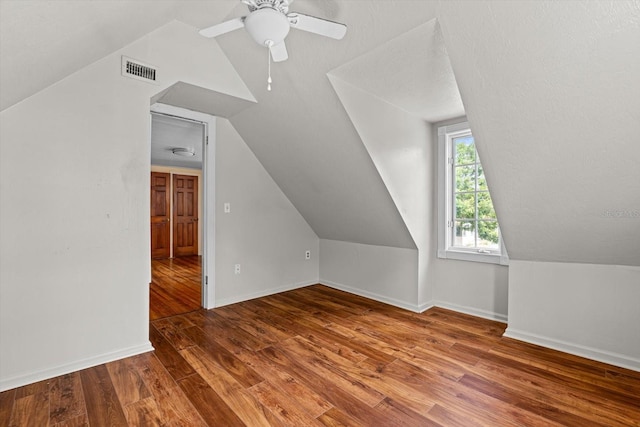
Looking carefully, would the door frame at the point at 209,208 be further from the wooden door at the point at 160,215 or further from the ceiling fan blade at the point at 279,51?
the wooden door at the point at 160,215

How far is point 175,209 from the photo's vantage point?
730 cm

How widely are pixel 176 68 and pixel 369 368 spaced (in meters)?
2.89

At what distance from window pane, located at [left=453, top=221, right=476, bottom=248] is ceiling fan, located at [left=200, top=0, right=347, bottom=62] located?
266 cm

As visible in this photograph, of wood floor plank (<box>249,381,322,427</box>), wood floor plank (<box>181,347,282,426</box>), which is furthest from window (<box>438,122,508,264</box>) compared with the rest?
wood floor plank (<box>181,347,282,426</box>)

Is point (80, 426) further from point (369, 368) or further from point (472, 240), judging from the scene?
point (472, 240)

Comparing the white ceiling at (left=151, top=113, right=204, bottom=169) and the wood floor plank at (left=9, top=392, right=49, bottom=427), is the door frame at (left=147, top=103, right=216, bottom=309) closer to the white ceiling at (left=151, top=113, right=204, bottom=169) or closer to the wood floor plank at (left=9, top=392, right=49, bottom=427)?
the white ceiling at (left=151, top=113, right=204, bottom=169)

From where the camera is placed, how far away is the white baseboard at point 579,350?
2.27m

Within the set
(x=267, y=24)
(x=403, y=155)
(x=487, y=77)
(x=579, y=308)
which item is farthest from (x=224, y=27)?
(x=579, y=308)

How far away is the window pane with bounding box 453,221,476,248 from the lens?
3.40 meters

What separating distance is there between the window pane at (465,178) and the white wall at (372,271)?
0.91 meters

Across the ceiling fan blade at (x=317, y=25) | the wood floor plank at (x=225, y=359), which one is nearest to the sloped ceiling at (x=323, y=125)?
the ceiling fan blade at (x=317, y=25)

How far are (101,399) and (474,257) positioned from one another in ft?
11.2

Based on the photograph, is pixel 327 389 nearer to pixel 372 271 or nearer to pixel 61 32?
pixel 372 271

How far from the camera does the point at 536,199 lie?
220 centimetres
